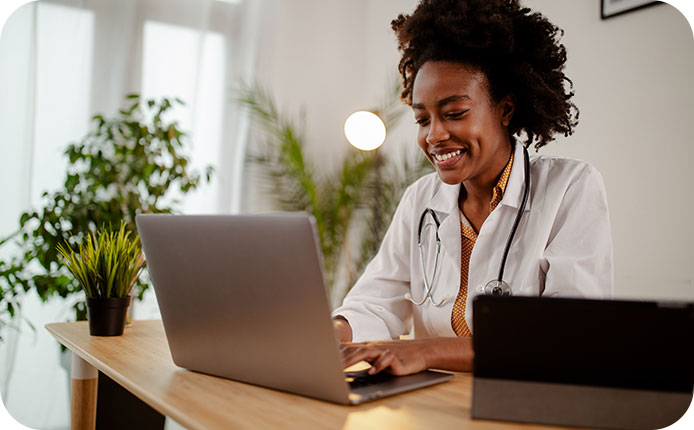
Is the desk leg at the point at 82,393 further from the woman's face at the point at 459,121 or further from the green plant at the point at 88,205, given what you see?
the woman's face at the point at 459,121

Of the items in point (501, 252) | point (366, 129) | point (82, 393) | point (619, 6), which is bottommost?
point (82, 393)

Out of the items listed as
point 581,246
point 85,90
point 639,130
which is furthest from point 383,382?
point 85,90

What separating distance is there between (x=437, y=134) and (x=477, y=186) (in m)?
0.21

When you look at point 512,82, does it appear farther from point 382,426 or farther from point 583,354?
point 382,426

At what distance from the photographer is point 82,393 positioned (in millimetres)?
1402

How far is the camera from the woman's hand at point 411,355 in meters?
0.99

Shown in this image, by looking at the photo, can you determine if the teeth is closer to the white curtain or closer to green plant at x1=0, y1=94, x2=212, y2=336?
green plant at x1=0, y1=94, x2=212, y2=336

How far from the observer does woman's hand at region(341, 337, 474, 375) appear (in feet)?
3.26

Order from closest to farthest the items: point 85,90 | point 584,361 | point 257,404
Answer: point 584,361 < point 257,404 < point 85,90

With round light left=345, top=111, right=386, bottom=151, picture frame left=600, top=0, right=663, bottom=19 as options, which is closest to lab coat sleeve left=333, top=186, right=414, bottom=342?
picture frame left=600, top=0, right=663, bottom=19

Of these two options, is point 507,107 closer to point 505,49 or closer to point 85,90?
point 505,49

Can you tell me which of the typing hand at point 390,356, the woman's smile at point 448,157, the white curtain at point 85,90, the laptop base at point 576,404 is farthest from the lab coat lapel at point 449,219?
the white curtain at point 85,90

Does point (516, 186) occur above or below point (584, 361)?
above

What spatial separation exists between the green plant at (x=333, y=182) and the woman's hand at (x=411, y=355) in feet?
7.28
